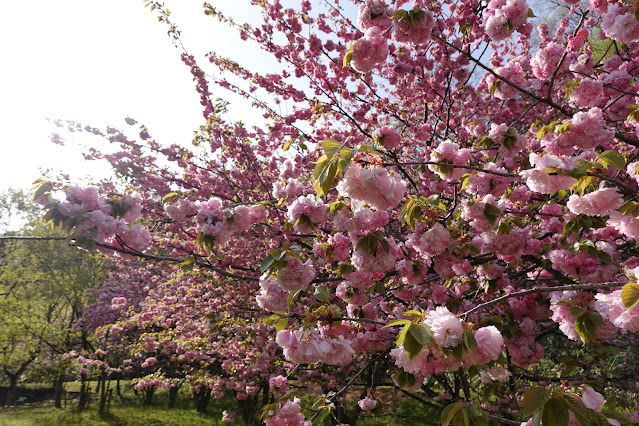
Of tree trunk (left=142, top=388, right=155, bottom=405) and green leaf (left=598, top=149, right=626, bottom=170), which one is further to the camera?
tree trunk (left=142, top=388, right=155, bottom=405)

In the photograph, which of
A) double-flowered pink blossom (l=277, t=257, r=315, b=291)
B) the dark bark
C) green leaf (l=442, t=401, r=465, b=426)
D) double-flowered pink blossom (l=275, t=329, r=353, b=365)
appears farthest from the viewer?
the dark bark

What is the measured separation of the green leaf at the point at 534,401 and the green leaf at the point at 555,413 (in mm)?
32

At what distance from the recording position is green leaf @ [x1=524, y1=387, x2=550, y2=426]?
3.43 ft

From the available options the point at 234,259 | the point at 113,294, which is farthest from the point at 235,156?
the point at 113,294

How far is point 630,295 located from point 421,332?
2.09 ft

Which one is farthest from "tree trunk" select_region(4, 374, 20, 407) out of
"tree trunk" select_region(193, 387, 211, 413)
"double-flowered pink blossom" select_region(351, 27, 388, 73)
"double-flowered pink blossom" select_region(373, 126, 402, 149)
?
"double-flowered pink blossom" select_region(351, 27, 388, 73)

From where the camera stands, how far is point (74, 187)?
201cm

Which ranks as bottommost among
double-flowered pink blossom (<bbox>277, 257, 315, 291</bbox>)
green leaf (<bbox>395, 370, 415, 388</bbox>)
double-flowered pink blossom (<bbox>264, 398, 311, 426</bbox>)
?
double-flowered pink blossom (<bbox>264, 398, 311, 426</bbox>)

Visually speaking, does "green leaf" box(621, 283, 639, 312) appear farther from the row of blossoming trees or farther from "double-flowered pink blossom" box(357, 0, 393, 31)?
"double-flowered pink blossom" box(357, 0, 393, 31)

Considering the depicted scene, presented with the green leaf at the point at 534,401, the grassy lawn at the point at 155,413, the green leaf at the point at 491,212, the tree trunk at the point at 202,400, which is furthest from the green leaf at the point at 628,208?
the tree trunk at the point at 202,400

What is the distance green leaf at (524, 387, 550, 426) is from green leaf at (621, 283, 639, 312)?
0.37 meters

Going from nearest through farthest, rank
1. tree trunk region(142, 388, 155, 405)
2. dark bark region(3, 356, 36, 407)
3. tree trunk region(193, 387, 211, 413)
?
tree trunk region(193, 387, 211, 413), dark bark region(3, 356, 36, 407), tree trunk region(142, 388, 155, 405)

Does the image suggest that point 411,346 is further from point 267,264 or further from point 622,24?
point 622,24

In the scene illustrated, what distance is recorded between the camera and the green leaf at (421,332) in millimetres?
1090
